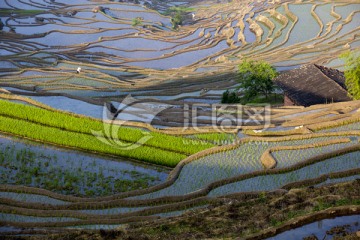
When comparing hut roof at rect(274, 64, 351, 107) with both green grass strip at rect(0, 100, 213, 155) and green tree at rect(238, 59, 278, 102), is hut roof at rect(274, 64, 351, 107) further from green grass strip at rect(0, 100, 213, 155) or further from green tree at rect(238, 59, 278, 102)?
green grass strip at rect(0, 100, 213, 155)

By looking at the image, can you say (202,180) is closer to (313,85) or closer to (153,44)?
(313,85)

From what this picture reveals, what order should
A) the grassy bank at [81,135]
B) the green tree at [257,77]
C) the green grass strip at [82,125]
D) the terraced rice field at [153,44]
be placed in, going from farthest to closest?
the terraced rice field at [153,44] → the green tree at [257,77] → the green grass strip at [82,125] → the grassy bank at [81,135]

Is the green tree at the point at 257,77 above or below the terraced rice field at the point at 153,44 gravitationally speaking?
below

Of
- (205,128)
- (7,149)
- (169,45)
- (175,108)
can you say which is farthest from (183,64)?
(7,149)

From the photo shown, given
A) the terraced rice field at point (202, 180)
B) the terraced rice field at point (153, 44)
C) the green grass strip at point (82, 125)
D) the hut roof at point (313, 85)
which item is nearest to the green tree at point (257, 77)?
the hut roof at point (313, 85)

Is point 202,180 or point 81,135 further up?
point 81,135

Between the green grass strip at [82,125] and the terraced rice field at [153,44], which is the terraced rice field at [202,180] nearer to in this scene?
the green grass strip at [82,125]

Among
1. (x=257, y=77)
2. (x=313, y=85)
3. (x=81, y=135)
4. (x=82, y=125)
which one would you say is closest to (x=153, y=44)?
(x=257, y=77)

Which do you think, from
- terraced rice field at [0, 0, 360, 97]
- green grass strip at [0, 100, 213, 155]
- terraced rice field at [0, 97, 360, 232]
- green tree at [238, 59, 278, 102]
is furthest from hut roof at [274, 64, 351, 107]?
green grass strip at [0, 100, 213, 155]
